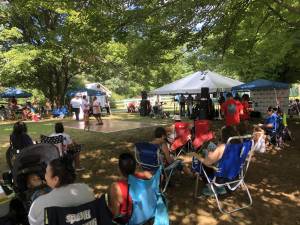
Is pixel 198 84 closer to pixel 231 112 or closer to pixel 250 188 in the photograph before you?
pixel 231 112

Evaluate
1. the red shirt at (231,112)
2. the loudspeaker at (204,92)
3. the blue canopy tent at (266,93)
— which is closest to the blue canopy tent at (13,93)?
the loudspeaker at (204,92)

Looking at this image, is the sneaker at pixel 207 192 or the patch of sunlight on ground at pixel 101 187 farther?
the patch of sunlight on ground at pixel 101 187

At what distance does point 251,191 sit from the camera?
6055mm

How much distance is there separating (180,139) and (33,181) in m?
4.14

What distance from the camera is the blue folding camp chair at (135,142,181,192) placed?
5.68 meters

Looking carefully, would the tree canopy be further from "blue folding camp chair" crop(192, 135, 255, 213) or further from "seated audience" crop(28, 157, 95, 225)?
"seated audience" crop(28, 157, 95, 225)

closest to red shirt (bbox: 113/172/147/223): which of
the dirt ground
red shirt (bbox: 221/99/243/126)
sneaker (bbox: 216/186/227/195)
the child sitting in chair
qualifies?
the child sitting in chair

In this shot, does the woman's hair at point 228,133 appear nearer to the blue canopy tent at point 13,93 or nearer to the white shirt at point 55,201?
the white shirt at point 55,201

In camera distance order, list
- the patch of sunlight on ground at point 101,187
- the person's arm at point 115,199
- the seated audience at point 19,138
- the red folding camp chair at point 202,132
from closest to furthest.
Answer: the person's arm at point 115,199
the patch of sunlight on ground at point 101,187
the seated audience at point 19,138
the red folding camp chair at point 202,132

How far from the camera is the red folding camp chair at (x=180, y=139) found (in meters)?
7.86

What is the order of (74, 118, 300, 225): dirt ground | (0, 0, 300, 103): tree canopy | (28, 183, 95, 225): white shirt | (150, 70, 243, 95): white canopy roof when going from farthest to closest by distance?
(150, 70, 243, 95): white canopy roof
(0, 0, 300, 103): tree canopy
(74, 118, 300, 225): dirt ground
(28, 183, 95, 225): white shirt

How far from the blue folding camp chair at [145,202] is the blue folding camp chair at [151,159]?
1.93 m

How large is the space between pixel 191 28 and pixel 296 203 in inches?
222

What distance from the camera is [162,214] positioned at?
3.69 meters
